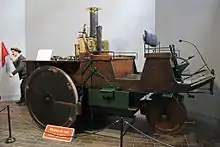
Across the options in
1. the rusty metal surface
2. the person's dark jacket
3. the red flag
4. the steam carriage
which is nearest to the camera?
the rusty metal surface

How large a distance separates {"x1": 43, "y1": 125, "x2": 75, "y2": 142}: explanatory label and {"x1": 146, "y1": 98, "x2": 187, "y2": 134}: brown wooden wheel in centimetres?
126

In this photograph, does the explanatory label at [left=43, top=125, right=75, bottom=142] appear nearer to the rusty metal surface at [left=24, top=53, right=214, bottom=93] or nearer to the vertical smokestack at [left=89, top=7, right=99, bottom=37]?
the rusty metal surface at [left=24, top=53, right=214, bottom=93]

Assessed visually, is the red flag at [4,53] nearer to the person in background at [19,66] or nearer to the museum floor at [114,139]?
the person in background at [19,66]

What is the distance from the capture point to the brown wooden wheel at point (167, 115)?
13.1 feet

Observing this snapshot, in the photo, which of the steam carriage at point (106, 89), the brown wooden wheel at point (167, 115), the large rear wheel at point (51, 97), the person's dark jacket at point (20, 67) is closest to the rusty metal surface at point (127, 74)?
the steam carriage at point (106, 89)

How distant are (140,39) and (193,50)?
153 cm

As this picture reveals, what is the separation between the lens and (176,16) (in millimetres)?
6102

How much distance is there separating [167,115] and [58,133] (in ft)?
5.40

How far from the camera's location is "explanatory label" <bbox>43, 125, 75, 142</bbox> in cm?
383

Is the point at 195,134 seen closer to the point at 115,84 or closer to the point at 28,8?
the point at 115,84

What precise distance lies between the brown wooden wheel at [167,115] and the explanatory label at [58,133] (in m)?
1.26

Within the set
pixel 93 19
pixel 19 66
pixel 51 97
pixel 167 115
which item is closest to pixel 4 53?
pixel 19 66

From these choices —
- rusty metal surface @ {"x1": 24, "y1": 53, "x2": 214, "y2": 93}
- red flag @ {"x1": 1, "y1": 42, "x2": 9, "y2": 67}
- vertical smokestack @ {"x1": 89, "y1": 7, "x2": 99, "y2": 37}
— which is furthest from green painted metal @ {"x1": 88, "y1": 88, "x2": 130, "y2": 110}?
red flag @ {"x1": 1, "y1": 42, "x2": 9, "y2": 67}

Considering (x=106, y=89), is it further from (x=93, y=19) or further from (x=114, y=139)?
(x=93, y=19)
